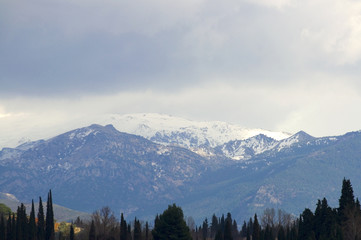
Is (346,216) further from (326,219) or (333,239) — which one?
(333,239)

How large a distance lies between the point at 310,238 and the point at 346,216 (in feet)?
46.1

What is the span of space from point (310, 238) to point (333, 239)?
1139 cm

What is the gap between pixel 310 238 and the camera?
624 ft

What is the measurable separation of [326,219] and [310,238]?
10501 millimetres

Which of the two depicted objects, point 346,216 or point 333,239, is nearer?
point 333,239

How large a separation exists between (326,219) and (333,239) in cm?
1922

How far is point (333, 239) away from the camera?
7067 inches

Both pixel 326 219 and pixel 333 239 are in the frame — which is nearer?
pixel 333 239

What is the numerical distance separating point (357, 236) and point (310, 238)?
11556 mm

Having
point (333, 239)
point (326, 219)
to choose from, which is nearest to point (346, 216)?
point (326, 219)

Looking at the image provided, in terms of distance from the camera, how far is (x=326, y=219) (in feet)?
651

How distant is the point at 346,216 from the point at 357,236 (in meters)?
8.75

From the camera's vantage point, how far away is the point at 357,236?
190750 mm
